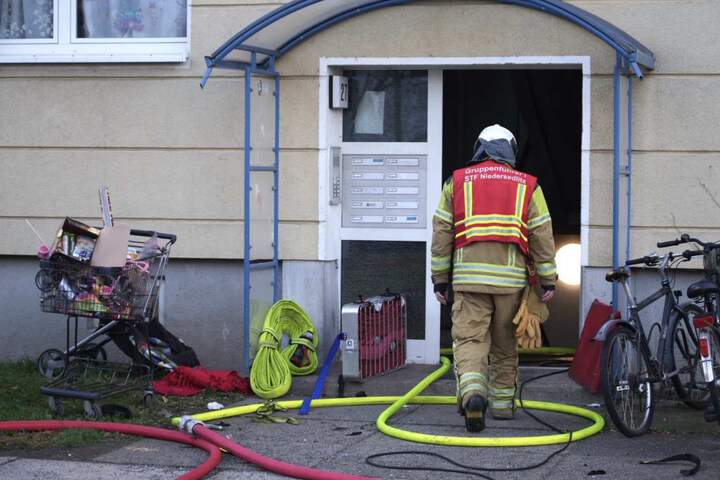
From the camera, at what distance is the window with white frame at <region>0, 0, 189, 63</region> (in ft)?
29.2

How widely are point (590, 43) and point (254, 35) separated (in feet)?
8.08

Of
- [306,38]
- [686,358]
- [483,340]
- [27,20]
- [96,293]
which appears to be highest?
[27,20]

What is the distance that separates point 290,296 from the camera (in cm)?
864

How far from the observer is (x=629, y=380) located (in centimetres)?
662

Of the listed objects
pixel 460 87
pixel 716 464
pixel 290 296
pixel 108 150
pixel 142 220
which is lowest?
pixel 716 464

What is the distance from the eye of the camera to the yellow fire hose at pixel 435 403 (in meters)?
6.33

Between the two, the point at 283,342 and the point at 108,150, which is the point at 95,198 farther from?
the point at 283,342

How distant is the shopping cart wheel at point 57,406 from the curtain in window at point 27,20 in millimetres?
3474

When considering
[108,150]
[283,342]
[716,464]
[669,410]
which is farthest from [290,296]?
[716,464]

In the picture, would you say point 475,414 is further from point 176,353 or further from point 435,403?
point 176,353

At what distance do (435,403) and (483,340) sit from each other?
1.08 m

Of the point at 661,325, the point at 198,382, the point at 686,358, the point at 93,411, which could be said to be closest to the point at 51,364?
the point at 198,382

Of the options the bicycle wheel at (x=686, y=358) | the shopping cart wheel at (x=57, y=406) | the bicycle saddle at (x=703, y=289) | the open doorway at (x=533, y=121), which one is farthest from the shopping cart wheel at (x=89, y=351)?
the bicycle saddle at (x=703, y=289)

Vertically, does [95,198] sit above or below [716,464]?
above
